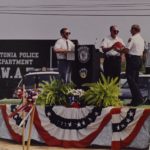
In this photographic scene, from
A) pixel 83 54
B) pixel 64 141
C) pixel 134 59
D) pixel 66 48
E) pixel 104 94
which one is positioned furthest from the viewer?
pixel 66 48

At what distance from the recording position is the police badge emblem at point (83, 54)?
1298cm

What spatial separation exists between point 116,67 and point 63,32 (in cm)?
146

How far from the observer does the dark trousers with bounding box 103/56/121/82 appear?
42.9ft

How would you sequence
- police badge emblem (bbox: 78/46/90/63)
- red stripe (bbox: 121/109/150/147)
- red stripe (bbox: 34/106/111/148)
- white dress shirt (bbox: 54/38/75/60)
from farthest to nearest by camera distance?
white dress shirt (bbox: 54/38/75/60), police badge emblem (bbox: 78/46/90/63), red stripe (bbox: 34/106/111/148), red stripe (bbox: 121/109/150/147)

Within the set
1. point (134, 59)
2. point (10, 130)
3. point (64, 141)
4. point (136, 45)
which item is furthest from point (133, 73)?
point (10, 130)

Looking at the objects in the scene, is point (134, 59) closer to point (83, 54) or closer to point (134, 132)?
point (83, 54)

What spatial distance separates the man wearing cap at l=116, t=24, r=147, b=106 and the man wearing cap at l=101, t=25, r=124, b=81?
221 millimetres

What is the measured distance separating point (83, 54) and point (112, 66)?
0.66 metres

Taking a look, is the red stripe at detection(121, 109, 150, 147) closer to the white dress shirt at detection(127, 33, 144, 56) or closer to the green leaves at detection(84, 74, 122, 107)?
the green leaves at detection(84, 74, 122, 107)

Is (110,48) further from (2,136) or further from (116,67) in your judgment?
(2,136)

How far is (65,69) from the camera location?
13664 millimetres


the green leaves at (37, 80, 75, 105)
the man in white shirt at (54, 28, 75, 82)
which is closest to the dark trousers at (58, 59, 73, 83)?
the man in white shirt at (54, 28, 75, 82)

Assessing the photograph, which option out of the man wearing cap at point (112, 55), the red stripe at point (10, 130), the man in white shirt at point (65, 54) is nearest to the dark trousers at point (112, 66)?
the man wearing cap at point (112, 55)

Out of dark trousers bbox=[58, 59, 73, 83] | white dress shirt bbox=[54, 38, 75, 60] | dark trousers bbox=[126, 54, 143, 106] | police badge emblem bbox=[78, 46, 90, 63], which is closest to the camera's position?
dark trousers bbox=[126, 54, 143, 106]
